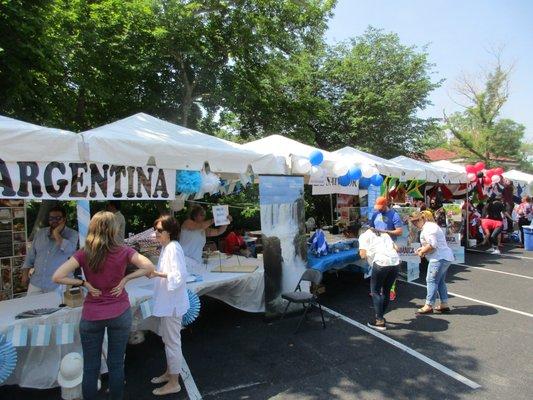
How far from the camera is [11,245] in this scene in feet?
19.1

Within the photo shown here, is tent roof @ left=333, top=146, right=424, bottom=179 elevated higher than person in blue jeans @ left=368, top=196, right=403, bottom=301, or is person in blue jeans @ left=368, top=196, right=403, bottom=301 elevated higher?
tent roof @ left=333, top=146, right=424, bottom=179

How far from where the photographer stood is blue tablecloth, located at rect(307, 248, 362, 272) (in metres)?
6.02

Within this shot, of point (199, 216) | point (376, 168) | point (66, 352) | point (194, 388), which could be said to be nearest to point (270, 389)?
point (194, 388)

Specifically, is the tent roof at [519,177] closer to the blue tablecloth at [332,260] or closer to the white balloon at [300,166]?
the blue tablecloth at [332,260]

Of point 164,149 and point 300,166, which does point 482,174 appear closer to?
point 300,166

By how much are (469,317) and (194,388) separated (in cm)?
393

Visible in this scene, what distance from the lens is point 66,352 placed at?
3596 millimetres

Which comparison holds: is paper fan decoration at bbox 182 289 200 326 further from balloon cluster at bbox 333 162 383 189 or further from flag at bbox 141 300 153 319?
balloon cluster at bbox 333 162 383 189

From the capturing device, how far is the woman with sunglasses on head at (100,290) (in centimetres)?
270

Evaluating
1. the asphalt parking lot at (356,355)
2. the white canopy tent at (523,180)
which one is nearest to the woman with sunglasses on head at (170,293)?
the asphalt parking lot at (356,355)

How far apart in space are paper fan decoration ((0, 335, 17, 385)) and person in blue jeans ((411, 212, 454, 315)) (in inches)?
182

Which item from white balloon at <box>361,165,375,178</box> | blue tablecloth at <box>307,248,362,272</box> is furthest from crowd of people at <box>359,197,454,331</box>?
white balloon at <box>361,165,375,178</box>

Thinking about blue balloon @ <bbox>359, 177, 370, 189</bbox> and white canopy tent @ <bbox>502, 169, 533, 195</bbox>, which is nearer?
blue balloon @ <bbox>359, 177, 370, 189</bbox>

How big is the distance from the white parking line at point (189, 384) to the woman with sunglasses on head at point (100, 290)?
868mm
